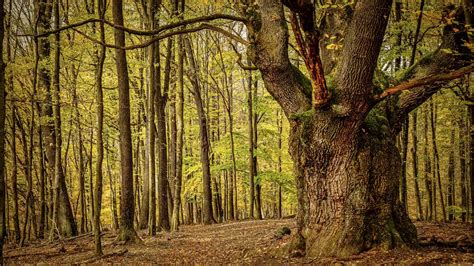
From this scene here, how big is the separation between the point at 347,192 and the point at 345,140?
0.84m

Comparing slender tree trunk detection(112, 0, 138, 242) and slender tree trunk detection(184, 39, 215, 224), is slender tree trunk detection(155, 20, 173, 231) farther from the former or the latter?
slender tree trunk detection(112, 0, 138, 242)

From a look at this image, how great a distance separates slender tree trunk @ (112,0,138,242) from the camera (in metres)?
10.0

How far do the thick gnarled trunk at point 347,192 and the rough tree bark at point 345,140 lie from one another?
2 centimetres

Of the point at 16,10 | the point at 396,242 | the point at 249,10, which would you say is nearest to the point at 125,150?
the point at 249,10

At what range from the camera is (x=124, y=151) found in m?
10.7

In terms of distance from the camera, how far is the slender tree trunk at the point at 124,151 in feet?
32.8

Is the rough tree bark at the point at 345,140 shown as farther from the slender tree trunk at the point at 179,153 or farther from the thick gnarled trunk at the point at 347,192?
Answer: the slender tree trunk at the point at 179,153

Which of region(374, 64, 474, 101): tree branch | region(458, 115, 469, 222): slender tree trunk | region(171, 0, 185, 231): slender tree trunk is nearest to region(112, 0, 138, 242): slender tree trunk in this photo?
region(171, 0, 185, 231): slender tree trunk

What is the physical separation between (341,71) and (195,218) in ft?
78.4

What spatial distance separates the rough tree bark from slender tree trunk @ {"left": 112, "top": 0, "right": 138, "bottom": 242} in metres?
5.43

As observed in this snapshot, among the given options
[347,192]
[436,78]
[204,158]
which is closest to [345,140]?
[347,192]

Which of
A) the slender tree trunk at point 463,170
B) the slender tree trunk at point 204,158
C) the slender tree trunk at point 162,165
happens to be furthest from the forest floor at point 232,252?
the slender tree trunk at point 463,170

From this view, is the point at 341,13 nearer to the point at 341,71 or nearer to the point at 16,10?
the point at 341,71

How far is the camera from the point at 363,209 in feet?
19.3
